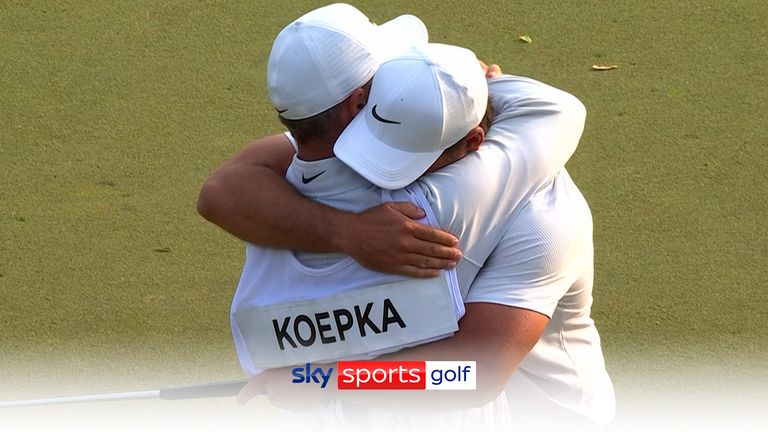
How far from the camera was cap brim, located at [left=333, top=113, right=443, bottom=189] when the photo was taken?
2.20m

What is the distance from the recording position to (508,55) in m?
5.71

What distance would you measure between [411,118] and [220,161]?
294cm

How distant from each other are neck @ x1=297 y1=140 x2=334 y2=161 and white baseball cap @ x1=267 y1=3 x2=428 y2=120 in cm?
6

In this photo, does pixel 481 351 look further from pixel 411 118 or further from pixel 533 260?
pixel 411 118

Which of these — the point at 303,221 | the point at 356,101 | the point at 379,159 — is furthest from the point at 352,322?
the point at 356,101

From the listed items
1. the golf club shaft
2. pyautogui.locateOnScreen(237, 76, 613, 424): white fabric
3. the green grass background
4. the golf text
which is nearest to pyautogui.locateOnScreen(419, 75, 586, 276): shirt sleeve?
pyautogui.locateOnScreen(237, 76, 613, 424): white fabric

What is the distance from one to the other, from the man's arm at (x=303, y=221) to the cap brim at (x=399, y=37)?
1.08 ft

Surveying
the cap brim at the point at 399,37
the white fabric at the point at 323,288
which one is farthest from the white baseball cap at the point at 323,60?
the white fabric at the point at 323,288

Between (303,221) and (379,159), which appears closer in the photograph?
(379,159)

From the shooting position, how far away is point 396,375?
234 cm

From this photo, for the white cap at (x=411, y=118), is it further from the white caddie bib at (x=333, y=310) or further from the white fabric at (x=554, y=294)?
the white fabric at (x=554, y=294)

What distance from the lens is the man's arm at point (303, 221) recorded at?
2203mm

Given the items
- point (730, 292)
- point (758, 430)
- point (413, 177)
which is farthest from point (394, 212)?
point (730, 292)

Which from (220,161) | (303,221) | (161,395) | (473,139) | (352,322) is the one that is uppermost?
(473,139)
